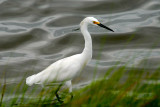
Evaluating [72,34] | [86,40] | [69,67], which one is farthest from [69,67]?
[72,34]

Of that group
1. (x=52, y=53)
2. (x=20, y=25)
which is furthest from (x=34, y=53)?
(x=20, y=25)

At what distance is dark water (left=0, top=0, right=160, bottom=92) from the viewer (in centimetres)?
966

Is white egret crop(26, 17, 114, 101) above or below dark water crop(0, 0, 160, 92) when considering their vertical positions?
above

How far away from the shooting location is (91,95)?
4.59 m

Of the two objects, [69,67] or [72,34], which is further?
[72,34]

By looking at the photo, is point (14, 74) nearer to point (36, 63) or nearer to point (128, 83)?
point (36, 63)

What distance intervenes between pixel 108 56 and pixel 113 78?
5323mm

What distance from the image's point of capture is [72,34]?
11.6 meters

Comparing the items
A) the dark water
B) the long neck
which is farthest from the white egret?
the dark water

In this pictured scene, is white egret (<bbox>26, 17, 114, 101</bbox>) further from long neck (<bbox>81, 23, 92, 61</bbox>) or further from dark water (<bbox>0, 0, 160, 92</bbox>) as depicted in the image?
dark water (<bbox>0, 0, 160, 92</bbox>)

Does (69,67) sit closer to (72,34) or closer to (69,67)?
(69,67)

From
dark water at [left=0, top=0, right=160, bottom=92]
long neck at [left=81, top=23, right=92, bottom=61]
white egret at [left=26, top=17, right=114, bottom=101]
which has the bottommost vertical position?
dark water at [left=0, top=0, right=160, bottom=92]

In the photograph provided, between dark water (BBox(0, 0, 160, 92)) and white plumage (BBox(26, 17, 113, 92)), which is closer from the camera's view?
white plumage (BBox(26, 17, 113, 92))

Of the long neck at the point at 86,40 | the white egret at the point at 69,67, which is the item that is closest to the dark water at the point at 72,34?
the white egret at the point at 69,67
